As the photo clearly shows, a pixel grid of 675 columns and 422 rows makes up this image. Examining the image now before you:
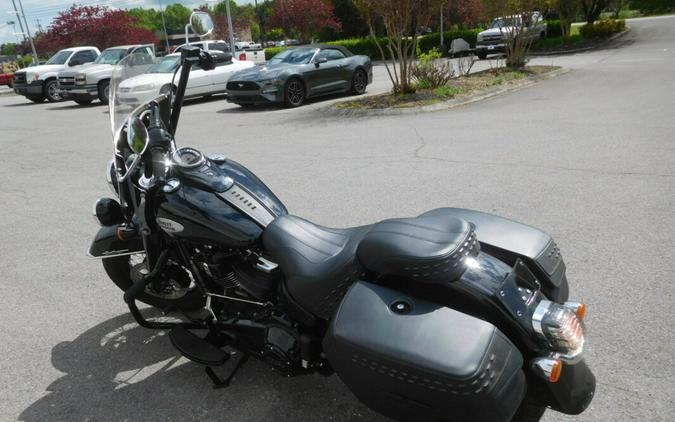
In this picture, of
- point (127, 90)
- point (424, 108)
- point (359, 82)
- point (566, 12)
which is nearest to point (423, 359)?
point (127, 90)

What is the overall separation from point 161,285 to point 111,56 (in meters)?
19.0

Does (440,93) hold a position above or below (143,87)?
below

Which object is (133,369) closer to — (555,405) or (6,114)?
(555,405)

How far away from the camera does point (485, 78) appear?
51.5 feet

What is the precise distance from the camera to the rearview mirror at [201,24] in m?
3.66

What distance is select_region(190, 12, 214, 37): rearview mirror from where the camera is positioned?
366 centimetres

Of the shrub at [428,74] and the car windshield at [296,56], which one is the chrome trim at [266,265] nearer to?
the shrub at [428,74]

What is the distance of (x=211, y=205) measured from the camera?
8.68 ft

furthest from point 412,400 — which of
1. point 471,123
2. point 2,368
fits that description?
point 471,123

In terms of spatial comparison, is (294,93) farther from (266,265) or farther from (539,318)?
(539,318)

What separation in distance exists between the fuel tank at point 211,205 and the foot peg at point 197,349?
663mm

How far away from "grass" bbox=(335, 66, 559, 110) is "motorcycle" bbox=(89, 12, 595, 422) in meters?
9.47

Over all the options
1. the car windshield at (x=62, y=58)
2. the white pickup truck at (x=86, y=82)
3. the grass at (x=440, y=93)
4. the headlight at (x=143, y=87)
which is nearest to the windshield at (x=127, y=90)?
the headlight at (x=143, y=87)

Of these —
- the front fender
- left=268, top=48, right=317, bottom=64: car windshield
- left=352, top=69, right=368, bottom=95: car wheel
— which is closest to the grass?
left=352, top=69, right=368, bottom=95: car wheel
